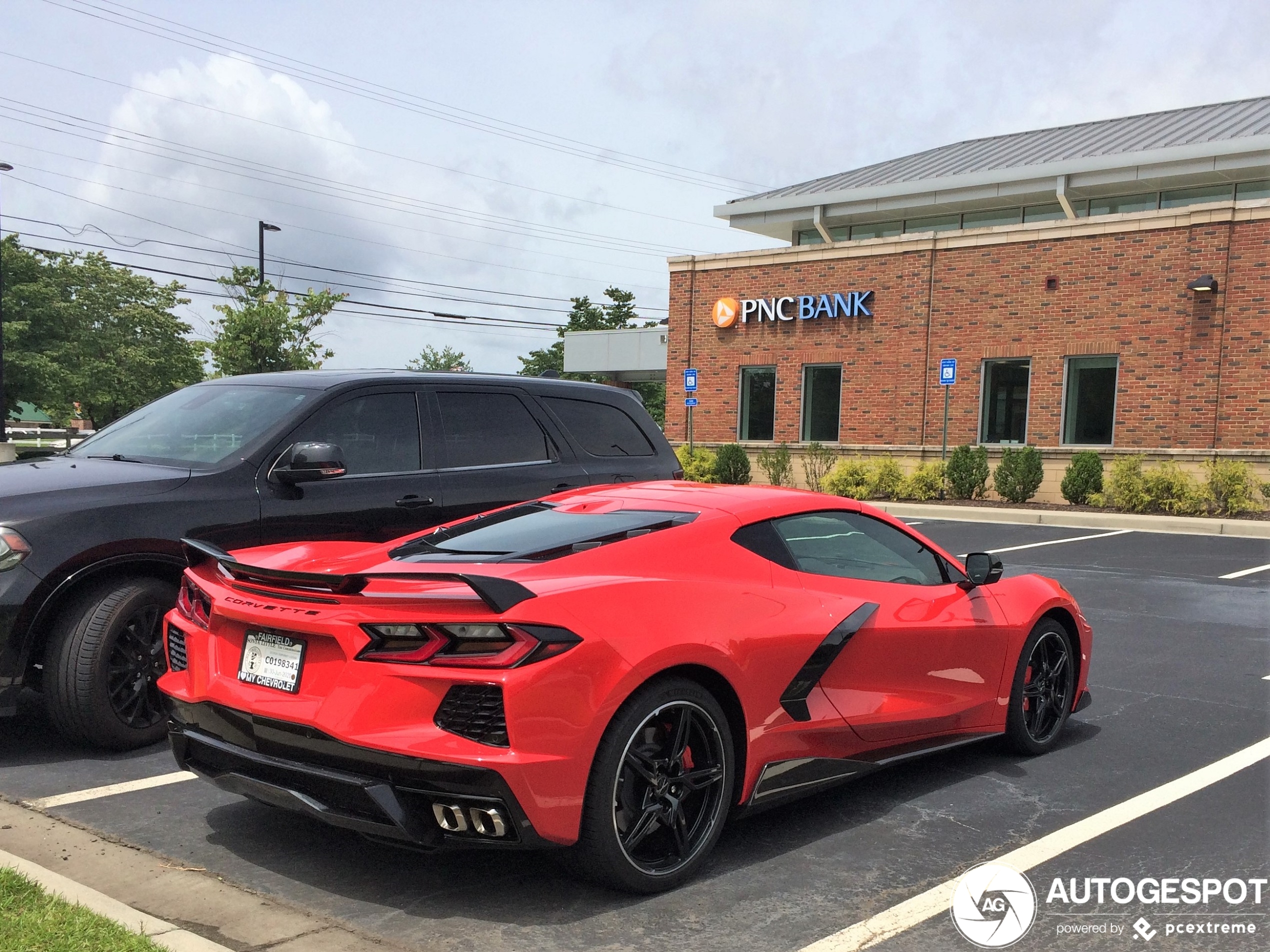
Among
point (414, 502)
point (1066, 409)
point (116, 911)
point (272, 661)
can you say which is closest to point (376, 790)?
point (272, 661)

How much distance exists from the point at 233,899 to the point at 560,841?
47.2 inches

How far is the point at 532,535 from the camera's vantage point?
4430 millimetres

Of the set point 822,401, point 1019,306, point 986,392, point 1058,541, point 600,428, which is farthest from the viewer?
point 822,401

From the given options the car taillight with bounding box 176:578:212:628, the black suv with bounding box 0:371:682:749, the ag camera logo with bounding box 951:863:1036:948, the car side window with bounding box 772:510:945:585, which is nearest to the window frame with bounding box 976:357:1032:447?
the black suv with bounding box 0:371:682:749

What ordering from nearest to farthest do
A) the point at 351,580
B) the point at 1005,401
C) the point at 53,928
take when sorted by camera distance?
the point at 53,928
the point at 351,580
the point at 1005,401

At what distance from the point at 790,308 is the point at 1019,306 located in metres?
5.62

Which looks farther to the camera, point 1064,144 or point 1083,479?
point 1064,144

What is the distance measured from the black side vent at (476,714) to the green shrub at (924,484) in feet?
69.2

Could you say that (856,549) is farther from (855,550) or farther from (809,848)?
(809,848)

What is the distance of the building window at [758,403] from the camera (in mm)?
28109

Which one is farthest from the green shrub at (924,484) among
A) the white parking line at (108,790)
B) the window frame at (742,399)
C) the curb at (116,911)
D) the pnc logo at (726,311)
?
the curb at (116,911)

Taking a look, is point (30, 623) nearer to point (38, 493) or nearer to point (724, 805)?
point (38, 493)

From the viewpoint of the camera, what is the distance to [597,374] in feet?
150

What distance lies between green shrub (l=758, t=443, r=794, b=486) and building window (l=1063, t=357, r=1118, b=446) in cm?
640
